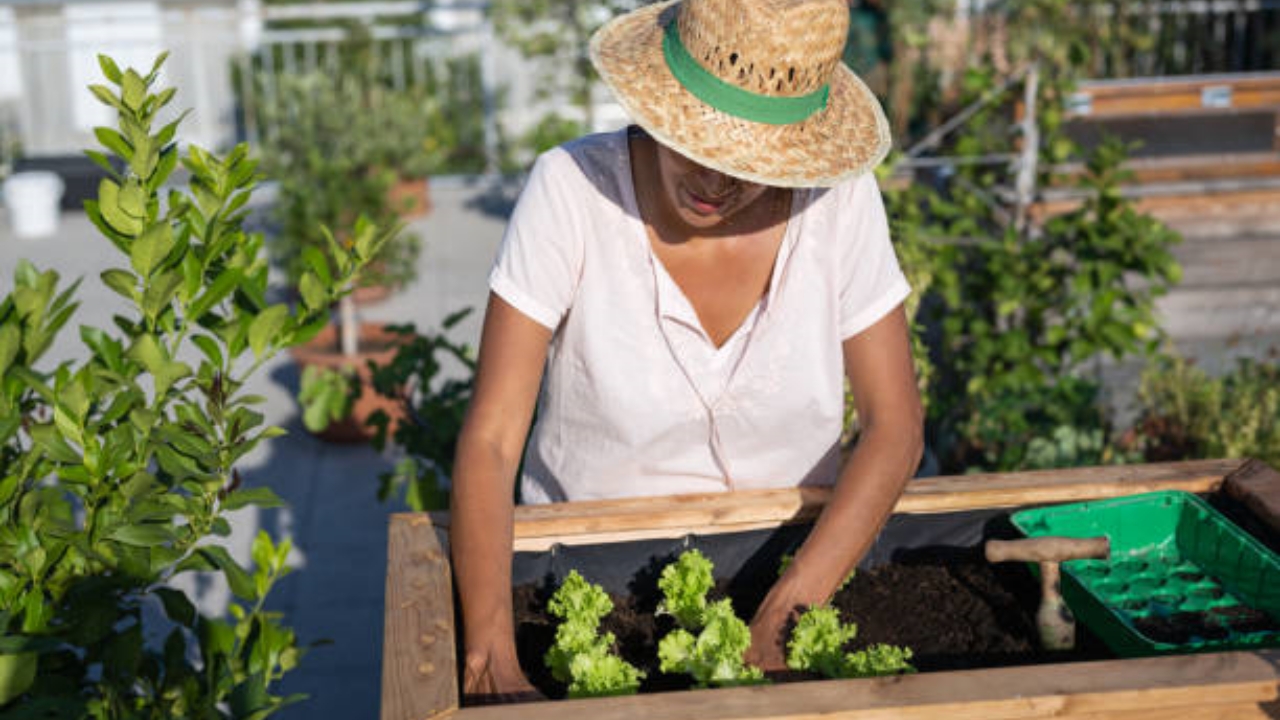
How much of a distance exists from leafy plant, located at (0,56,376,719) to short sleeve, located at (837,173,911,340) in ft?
2.40

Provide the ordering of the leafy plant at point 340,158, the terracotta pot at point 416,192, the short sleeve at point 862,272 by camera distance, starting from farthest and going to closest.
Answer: the terracotta pot at point 416,192 < the leafy plant at point 340,158 < the short sleeve at point 862,272

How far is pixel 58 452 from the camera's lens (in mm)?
1566

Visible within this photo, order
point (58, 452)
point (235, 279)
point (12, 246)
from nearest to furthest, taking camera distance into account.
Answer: point (58, 452) → point (235, 279) → point (12, 246)

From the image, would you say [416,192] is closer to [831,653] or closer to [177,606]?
[177,606]

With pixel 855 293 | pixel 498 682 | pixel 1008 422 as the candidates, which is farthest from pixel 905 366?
pixel 1008 422

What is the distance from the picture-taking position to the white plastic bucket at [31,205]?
846cm

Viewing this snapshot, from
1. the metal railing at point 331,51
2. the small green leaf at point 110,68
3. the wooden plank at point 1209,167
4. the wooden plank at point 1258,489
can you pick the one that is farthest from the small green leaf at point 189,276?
the metal railing at point 331,51

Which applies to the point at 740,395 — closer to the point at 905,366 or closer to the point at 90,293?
the point at 905,366

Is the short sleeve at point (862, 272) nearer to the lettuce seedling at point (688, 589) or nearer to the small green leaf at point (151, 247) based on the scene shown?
the lettuce seedling at point (688, 589)

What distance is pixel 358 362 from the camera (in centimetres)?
489

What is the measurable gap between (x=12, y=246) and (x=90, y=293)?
1390 mm

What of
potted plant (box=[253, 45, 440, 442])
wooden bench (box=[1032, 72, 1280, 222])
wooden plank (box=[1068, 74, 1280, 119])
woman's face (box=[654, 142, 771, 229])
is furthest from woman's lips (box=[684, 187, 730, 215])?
wooden plank (box=[1068, 74, 1280, 119])

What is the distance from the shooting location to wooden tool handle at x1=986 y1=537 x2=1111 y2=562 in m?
1.66

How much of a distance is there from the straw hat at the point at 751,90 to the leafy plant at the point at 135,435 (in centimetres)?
55
